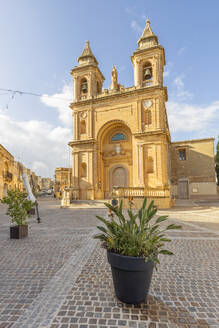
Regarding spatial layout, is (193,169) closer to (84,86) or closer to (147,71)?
(147,71)

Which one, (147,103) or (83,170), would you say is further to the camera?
(83,170)

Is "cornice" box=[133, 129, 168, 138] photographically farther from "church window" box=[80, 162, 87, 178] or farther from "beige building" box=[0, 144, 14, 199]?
"beige building" box=[0, 144, 14, 199]

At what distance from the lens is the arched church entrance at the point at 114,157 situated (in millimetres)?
18906

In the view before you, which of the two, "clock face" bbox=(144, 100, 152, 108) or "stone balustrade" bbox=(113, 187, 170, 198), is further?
"clock face" bbox=(144, 100, 152, 108)

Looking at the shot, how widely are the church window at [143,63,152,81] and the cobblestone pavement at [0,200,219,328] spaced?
17.2 meters

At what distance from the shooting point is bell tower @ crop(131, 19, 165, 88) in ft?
56.0

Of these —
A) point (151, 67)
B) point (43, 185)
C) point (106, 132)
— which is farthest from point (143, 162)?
point (43, 185)

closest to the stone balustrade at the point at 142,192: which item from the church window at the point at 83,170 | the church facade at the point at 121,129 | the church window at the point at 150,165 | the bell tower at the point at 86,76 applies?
the church facade at the point at 121,129

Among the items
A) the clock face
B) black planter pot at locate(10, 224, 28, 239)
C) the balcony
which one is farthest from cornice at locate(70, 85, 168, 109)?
black planter pot at locate(10, 224, 28, 239)

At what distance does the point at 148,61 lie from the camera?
17609mm

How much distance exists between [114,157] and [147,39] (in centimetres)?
1272

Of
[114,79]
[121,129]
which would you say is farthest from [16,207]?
[114,79]

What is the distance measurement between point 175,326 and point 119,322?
0.67 meters

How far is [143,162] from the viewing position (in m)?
16.6
